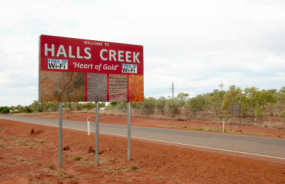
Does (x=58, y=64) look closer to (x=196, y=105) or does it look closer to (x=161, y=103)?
(x=196, y=105)

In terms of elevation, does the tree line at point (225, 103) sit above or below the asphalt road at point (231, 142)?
above

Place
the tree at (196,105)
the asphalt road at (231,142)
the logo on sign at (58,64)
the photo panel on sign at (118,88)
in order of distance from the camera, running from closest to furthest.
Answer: the logo on sign at (58,64) < the photo panel on sign at (118,88) < the asphalt road at (231,142) < the tree at (196,105)

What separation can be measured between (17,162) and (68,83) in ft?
11.3

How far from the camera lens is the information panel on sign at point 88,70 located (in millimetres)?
7398

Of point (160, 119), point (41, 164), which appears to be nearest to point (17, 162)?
point (41, 164)

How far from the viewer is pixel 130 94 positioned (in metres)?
8.72

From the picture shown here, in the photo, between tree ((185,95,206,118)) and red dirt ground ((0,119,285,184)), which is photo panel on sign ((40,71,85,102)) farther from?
tree ((185,95,206,118))

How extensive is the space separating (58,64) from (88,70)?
1.01m

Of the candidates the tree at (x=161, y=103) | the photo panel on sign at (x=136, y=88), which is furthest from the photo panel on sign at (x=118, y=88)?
the tree at (x=161, y=103)

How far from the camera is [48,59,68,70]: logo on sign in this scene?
24.4ft

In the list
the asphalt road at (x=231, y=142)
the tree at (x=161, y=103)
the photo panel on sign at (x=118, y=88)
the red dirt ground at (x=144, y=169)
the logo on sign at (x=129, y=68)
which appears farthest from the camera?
the tree at (x=161, y=103)

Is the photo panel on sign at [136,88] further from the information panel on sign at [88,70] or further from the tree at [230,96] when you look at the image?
the tree at [230,96]

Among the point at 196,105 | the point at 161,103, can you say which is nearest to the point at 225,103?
the point at 196,105

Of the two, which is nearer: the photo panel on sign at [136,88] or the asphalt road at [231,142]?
the photo panel on sign at [136,88]
